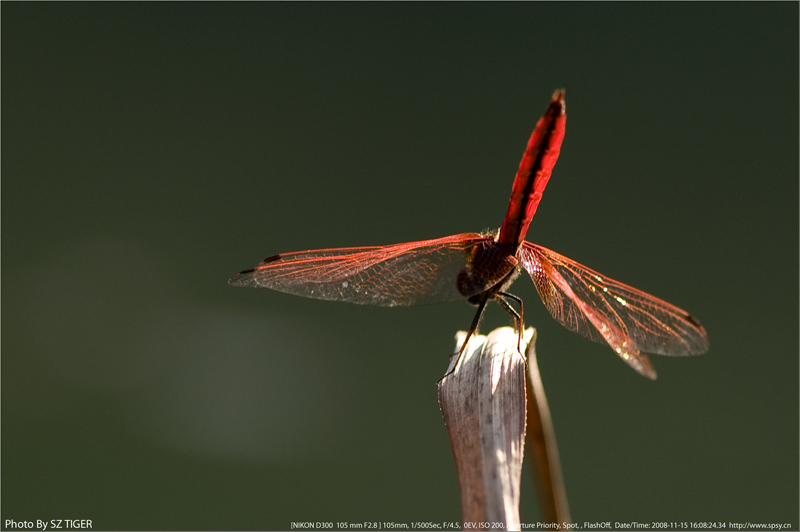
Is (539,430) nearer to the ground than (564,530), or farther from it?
farther from it

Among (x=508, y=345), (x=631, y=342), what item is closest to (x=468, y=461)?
(x=508, y=345)

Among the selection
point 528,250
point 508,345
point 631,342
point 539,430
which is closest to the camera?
point 539,430

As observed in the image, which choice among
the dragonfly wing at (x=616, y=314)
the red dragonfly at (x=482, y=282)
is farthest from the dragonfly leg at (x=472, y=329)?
the dragonfly wing at (x=616, y=314)

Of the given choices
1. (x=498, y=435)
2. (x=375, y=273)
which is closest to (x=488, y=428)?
(x=498, y=435)

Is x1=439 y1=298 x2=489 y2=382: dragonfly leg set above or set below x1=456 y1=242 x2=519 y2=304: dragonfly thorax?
below

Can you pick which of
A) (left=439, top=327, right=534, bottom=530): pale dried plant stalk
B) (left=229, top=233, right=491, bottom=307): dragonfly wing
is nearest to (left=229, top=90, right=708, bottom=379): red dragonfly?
(left=229, top=233, right=491, bottom=307): dragonfly wing

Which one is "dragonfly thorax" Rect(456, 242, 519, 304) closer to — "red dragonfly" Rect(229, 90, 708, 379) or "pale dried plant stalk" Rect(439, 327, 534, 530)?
"red dragonfly" Rect(229, 90, 708, 379)

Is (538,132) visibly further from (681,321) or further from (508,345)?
(681,321)

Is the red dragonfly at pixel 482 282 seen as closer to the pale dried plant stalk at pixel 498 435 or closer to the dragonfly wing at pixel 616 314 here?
the dragonfly wing at pixel 616 314
